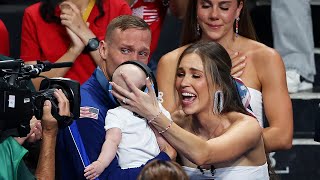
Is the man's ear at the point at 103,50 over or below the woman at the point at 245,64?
over

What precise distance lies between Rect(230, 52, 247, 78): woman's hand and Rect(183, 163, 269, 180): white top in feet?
2.52

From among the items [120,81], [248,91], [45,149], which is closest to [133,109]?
[120,81]

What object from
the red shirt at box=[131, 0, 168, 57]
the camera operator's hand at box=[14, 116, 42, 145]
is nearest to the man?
the camera operator's hand at box=[14, 116, 42, 145]

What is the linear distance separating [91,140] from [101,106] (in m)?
0.18

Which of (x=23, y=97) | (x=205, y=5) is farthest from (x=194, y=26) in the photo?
(x=23, y=97)

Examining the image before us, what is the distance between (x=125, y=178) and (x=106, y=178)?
9 centimetres

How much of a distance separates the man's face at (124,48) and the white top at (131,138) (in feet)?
1.09

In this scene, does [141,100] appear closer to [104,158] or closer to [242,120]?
[104,158]

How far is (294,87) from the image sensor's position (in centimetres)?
654

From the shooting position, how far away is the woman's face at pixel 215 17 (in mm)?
5410

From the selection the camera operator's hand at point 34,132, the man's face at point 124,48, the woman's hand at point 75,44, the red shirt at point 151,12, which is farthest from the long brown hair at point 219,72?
the red shirt at point 151,12

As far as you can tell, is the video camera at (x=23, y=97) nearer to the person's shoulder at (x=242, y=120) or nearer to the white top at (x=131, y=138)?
the white top at (x=131, y=138)

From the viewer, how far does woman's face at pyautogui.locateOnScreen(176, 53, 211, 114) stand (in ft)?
15.3

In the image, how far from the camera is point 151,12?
20.7 feet
